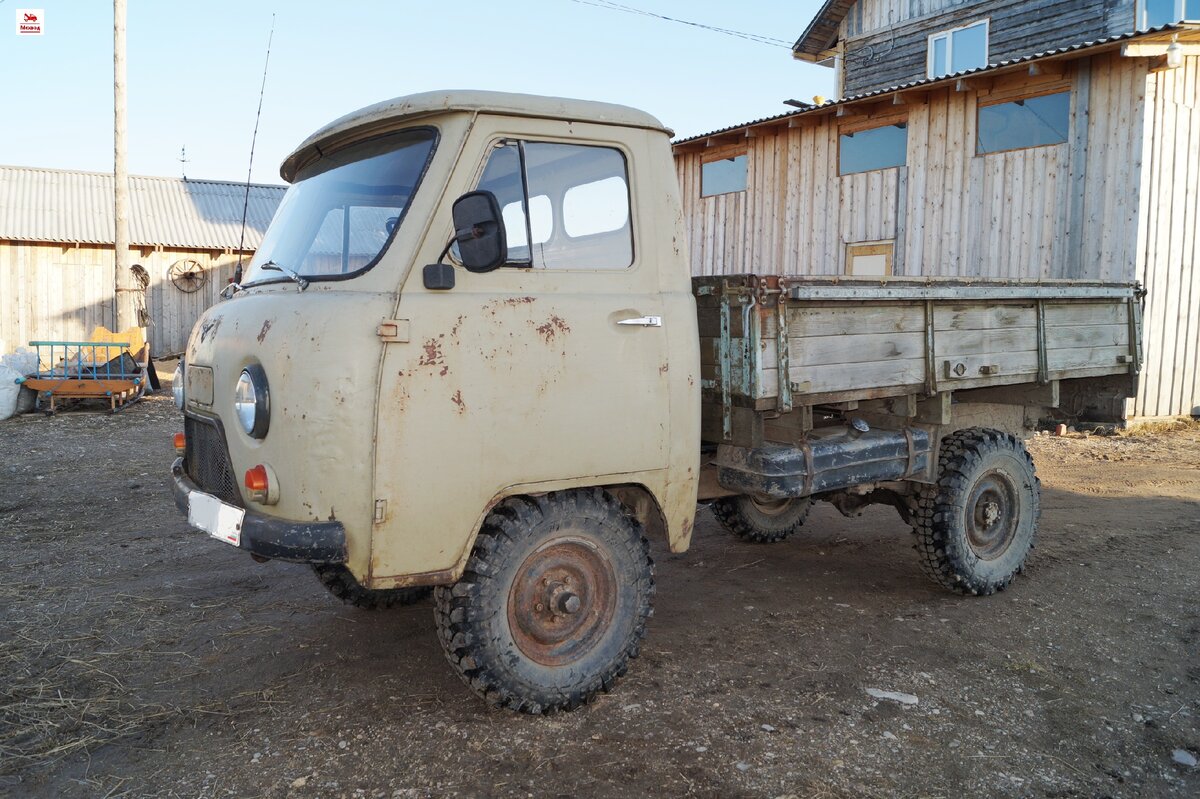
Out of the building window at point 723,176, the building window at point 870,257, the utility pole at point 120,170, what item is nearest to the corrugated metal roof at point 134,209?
the utility pole at point 120,170

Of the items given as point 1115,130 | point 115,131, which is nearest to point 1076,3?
point 1115,130

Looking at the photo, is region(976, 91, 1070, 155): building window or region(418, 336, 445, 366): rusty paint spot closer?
region(418, 336, 445, 366): rusty paint spot

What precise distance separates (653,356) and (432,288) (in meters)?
0.99

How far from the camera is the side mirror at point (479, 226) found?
296cm

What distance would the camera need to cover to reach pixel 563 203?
3.46m

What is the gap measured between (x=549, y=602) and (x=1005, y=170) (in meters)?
10.1

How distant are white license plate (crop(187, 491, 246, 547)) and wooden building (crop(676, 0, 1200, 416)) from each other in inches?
287

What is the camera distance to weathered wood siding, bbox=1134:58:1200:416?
10.0m

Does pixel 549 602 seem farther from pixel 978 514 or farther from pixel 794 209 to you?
pixel 794 209

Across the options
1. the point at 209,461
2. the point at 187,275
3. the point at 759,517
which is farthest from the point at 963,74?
the point at 187,275

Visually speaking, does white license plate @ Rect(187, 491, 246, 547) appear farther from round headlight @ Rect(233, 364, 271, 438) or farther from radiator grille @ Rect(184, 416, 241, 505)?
round headlight @ Rect(233, 364, 271, 438)

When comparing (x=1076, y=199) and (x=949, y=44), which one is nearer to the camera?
(x=1076, y=199)

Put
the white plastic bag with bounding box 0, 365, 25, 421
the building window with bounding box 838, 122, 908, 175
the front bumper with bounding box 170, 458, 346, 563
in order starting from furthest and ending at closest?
1. the building window with bounding box 838, 122, 908, 175
2. the white plastic bag with bounding box 0, 365, 25, 421
3. the front bumper with bounding box 170, 458, 346, 563

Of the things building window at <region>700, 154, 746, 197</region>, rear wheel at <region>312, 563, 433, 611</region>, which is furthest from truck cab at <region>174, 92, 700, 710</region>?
building window at <region>700, 154, 746, 197</region>
